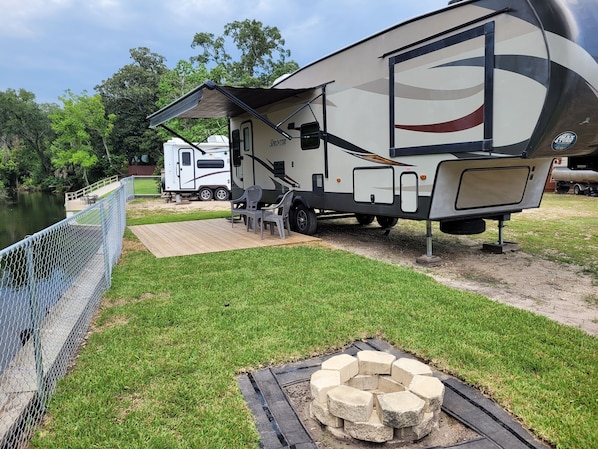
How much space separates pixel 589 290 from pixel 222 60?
137ft

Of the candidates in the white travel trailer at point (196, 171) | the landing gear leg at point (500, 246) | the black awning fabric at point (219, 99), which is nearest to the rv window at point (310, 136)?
the black awning fabric at point (219, 99)

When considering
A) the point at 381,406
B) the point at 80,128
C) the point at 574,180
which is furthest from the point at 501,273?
the point at 80,128

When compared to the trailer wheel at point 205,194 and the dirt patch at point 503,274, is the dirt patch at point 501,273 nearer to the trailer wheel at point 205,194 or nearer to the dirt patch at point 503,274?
the dirt patch at point 503,274

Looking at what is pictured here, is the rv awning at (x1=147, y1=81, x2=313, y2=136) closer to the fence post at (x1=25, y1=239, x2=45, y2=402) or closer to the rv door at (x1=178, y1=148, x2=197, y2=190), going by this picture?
the fence post at (x1=25, y1=239, x2=45, y2=402)

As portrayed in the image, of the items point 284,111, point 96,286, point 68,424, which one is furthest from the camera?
point 284,111

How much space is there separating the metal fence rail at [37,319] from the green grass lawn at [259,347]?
114mm

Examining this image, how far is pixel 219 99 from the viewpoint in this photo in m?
8.09

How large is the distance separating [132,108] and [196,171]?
27.9m

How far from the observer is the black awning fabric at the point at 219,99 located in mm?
6926

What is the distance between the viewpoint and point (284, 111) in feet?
27.8

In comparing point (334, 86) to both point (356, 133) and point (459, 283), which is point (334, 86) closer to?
point (356, 133)

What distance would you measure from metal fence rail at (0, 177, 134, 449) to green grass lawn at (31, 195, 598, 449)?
0.37ft

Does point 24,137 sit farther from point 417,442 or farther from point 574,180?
point 417,442

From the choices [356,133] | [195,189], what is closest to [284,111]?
[356,133]
